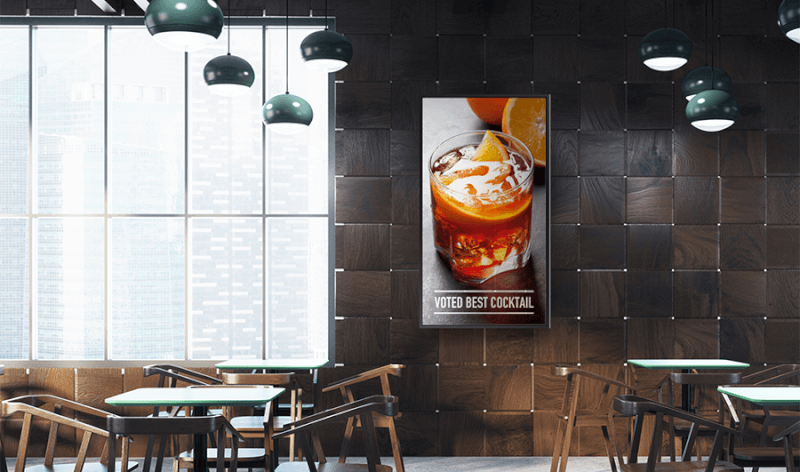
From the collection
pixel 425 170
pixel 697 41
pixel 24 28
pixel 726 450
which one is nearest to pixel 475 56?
pixel 425 170

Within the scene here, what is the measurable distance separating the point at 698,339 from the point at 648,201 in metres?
1.40

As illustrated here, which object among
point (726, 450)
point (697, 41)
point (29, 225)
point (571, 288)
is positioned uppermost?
point (697, 41)

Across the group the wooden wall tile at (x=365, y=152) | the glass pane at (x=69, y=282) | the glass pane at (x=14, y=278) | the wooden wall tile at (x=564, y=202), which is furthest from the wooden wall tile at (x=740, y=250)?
the glass pane at (x=14, y=278)

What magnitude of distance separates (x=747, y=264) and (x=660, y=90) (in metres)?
1.86

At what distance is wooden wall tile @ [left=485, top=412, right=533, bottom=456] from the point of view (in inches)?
239

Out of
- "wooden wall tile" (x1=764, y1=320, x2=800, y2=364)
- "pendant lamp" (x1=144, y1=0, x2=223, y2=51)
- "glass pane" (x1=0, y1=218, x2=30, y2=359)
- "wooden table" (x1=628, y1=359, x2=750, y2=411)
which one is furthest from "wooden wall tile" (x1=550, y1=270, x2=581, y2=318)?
"glass pane" (x1=0, y1=218, x2=30, y2=359)

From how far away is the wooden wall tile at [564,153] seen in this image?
618cm

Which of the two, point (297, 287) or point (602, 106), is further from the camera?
point (297, 287)

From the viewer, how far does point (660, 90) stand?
6223 millimetres

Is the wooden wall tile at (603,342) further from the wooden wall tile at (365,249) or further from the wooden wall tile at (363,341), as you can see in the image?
the wooden wall tile at (365,249)

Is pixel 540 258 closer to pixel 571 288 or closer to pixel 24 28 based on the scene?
pixel 571 288

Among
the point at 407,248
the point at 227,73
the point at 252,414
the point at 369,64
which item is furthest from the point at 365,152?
the point at 252,414

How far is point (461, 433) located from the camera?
6082mm

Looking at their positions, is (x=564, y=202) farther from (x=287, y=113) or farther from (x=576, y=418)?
(x=287, y=113)
